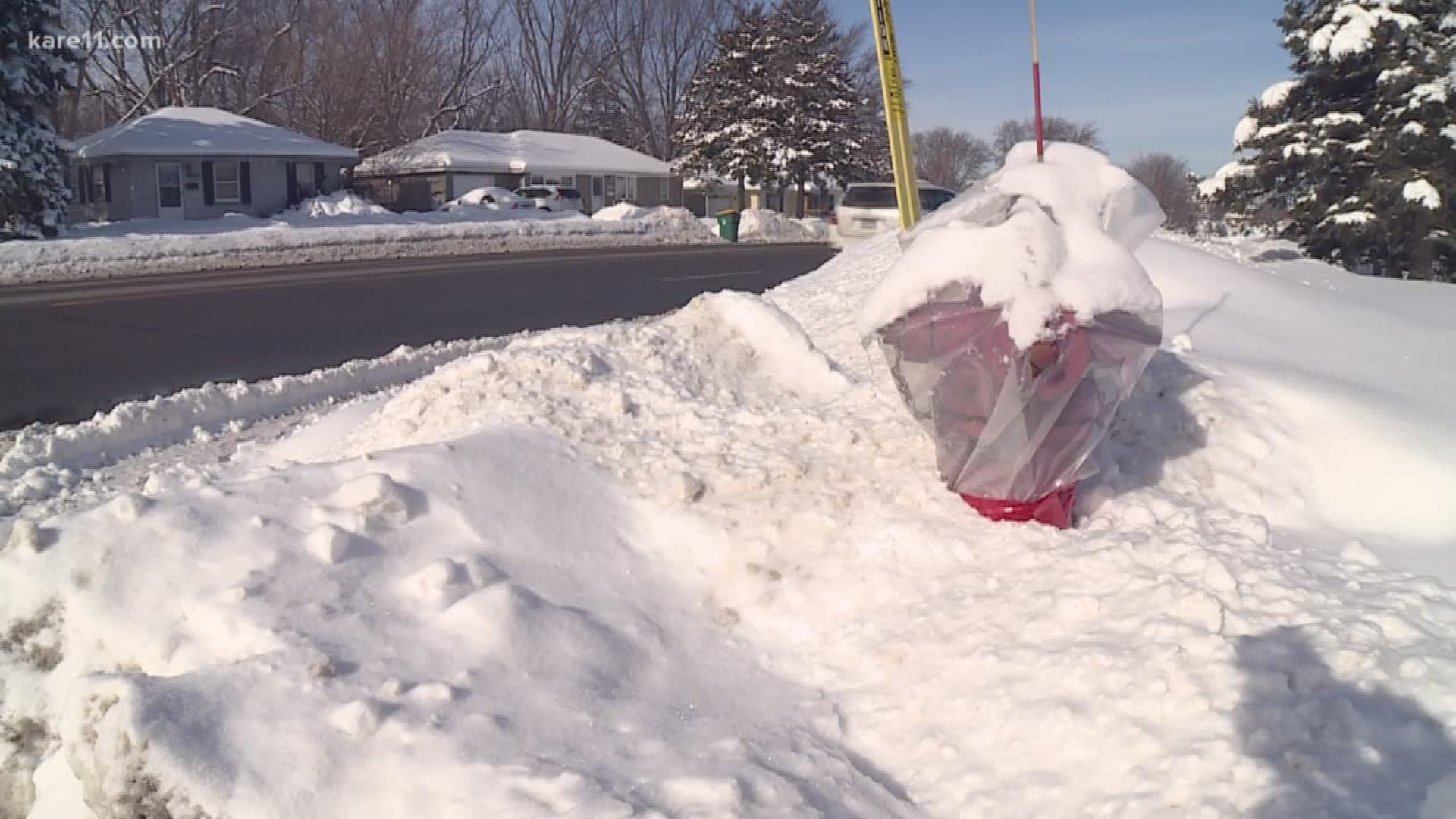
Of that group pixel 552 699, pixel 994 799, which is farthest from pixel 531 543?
pixel 994 799

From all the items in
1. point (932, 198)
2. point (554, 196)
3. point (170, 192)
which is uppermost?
point (554, 196)

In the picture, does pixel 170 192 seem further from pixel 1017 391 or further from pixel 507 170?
pixel 1017 391

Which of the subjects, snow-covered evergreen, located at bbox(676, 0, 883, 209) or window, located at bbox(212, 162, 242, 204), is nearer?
window, located at bbox(212, 162, 242, 204)

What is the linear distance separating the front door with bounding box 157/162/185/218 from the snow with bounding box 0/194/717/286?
139 inches

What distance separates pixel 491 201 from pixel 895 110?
3681cm

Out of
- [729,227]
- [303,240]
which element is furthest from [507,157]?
[303,240]

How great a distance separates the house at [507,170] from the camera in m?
46.2

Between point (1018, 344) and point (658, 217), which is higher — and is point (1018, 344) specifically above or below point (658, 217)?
below

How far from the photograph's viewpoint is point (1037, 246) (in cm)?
462

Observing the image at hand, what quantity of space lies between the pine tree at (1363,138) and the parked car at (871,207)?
9.34 m

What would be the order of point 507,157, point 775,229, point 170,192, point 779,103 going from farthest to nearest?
point 507,157, point 779,103, point 170,192, point 775,229

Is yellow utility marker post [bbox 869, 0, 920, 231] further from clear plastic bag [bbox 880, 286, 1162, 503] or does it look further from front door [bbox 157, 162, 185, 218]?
front door [bbox 157, 162, 185, 218]

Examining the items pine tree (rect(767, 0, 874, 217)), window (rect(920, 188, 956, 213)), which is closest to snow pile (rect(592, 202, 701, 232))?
window (rect(920, 188, 956, 213))

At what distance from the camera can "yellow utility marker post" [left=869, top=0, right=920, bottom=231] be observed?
23.6 ft
